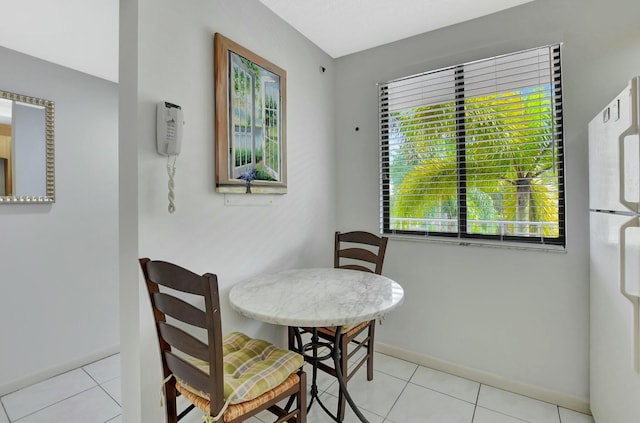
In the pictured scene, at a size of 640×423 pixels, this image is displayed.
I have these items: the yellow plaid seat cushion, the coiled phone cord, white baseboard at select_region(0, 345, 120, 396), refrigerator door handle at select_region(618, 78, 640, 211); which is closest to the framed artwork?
the coiled phone cord

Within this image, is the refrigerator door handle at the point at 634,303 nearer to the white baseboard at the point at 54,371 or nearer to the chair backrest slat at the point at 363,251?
the chair backrest slat at the point at 363,251

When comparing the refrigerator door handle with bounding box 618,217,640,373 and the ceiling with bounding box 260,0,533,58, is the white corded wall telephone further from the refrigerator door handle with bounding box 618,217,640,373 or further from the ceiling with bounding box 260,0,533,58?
the refrigerator door handle with bounding box 618,217,640,373

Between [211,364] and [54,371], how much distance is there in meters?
2.10

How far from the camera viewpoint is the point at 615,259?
4.13ft

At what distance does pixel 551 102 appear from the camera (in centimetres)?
186

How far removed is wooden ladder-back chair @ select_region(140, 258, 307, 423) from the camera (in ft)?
3.20

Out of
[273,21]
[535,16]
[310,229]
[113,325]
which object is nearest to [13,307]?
[113,325]

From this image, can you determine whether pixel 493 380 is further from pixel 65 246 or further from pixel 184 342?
pixel 65 246

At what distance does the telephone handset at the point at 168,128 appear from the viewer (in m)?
1.35

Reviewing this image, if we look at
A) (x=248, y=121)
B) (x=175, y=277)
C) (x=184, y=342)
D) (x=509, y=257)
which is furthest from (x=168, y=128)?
(x=509, y=257)

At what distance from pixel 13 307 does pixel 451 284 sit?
304 cm

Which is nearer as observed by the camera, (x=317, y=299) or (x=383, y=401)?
(x=317, y=299)

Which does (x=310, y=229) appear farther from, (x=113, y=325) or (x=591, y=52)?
(x=591, y=52)

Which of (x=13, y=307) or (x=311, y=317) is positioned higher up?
(x=311, y=317)
